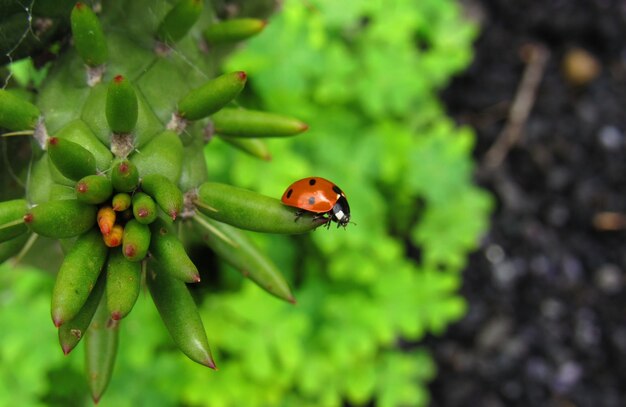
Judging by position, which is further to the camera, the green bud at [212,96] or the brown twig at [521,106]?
the brown twig at [521,106]

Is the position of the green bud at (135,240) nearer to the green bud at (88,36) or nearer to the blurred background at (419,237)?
the green bud at (88,36)

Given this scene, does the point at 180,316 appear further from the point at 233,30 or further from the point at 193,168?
the point at 233,30

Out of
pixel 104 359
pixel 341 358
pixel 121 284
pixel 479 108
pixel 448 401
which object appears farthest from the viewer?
pixel 479 108

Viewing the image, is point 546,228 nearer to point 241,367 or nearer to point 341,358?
point 341,358

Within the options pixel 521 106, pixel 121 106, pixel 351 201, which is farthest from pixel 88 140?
pixel 521 106

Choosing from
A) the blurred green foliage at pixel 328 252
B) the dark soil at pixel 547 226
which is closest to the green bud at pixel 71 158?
the blurred green foliage at pixel 328 252

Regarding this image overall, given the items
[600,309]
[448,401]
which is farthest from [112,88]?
[600,309]

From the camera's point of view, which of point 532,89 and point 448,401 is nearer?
point 448,401
